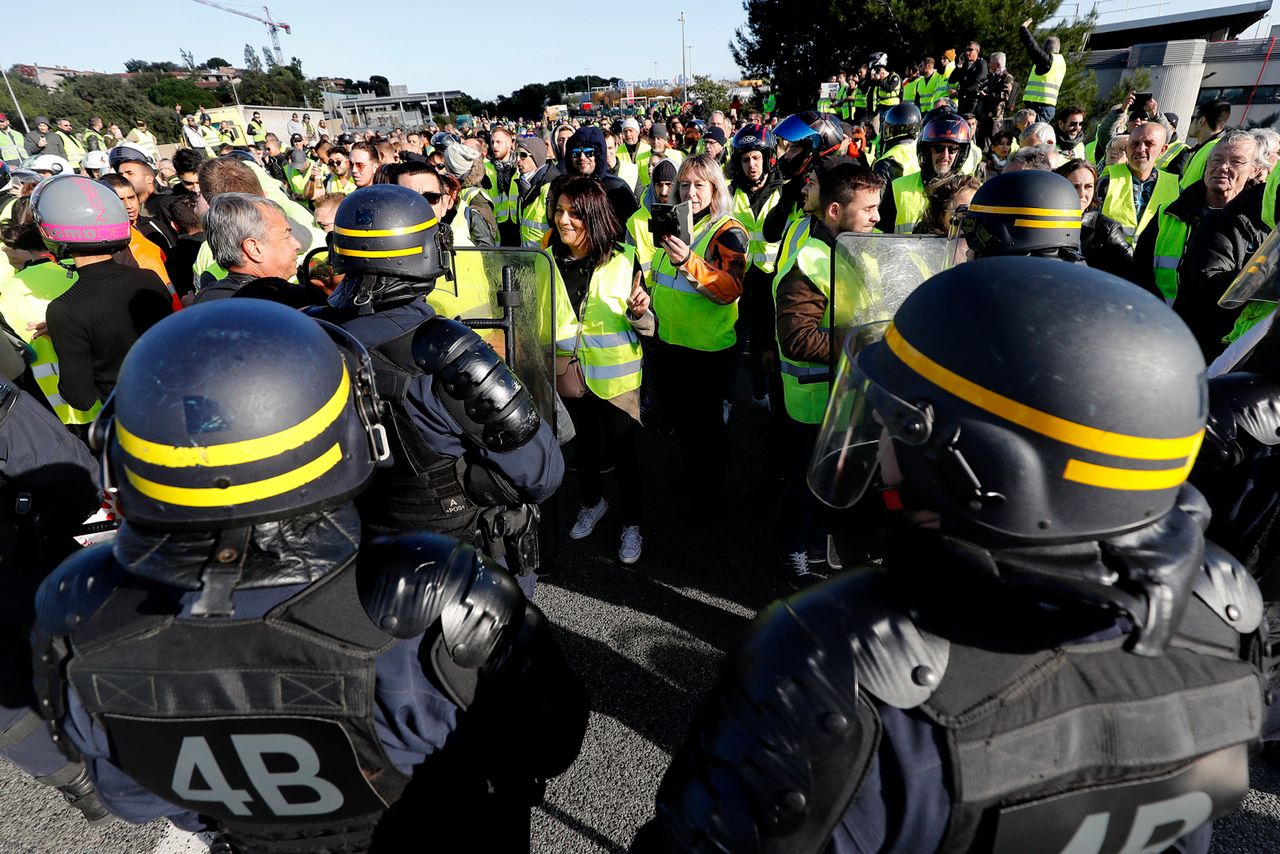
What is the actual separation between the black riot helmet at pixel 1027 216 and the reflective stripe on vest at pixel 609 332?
162 centimetres

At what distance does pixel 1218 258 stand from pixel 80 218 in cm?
570

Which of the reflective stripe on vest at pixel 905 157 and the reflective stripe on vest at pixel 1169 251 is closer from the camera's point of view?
the reflective stripe on vest at pixel 1169 251

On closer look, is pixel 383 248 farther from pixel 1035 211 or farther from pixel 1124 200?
pixel 1124 200

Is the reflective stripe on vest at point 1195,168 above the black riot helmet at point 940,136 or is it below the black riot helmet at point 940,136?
below

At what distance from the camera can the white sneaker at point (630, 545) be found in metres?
3.72

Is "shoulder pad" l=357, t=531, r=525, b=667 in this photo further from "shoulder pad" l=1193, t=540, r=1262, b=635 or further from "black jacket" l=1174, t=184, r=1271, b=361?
"black jacket" l=1174, t=184, r=1271, b=361

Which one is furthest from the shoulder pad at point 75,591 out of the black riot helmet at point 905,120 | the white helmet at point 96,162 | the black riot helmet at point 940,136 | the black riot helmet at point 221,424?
the black riot helmet at point 905,120

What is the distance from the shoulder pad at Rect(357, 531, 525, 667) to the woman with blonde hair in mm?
2322

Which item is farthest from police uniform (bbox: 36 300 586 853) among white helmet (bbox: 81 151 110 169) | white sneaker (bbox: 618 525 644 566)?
white helmet (bbox: 81 151 110 169)

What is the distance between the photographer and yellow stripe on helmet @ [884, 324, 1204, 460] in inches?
33.8

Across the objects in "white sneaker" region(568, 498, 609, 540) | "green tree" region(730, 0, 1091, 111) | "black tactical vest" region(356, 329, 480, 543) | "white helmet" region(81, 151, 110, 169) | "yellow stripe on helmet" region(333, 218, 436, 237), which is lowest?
"white sneaker" region(568, 498, 609, 540)

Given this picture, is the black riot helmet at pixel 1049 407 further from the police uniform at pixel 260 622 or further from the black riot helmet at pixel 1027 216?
the black riot helmet at pixel 1027 216

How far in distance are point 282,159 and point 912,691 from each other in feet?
47.0

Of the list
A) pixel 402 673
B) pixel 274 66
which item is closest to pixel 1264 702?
pixel 402 673
